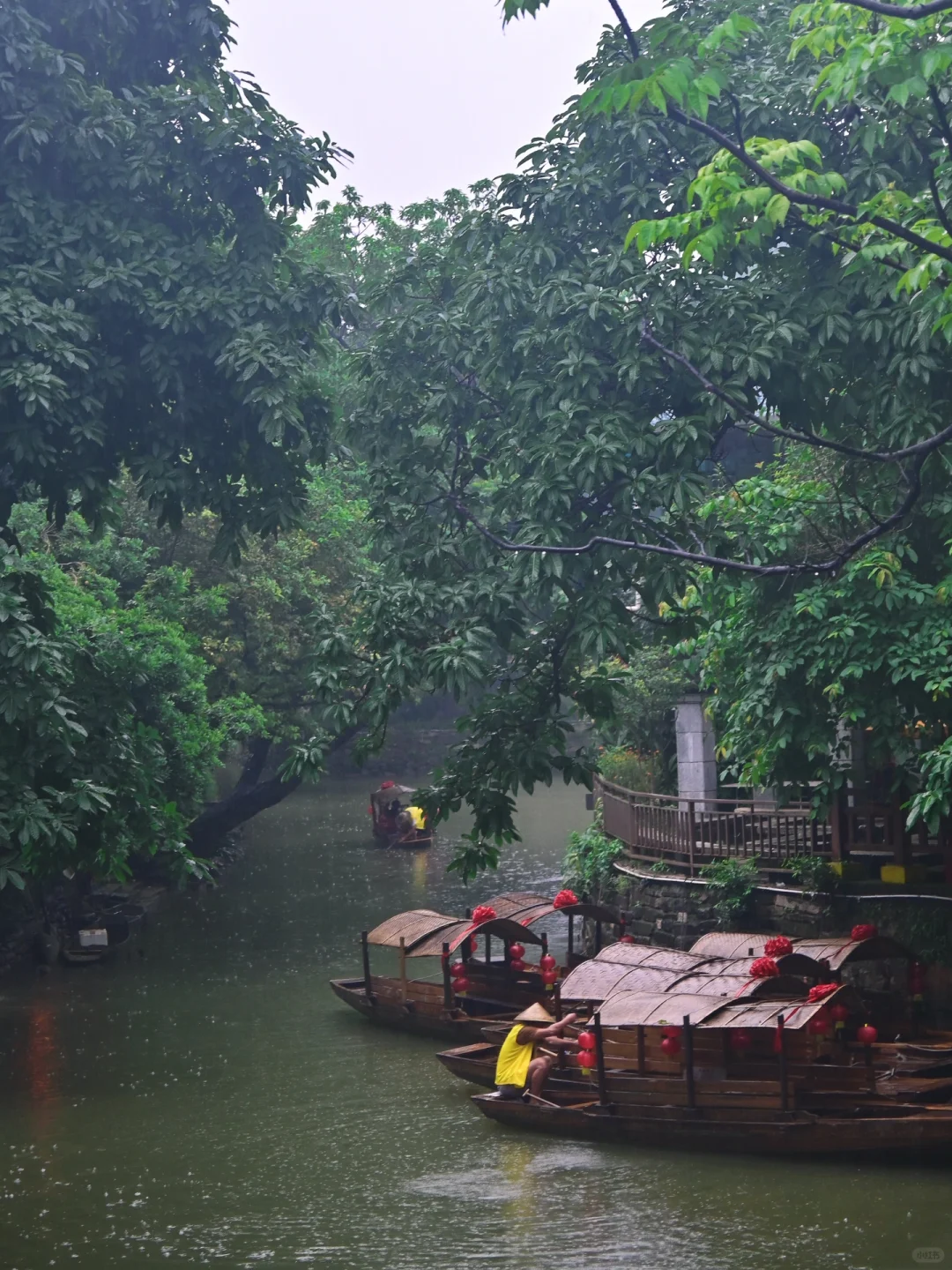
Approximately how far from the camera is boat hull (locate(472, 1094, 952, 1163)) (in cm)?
1003

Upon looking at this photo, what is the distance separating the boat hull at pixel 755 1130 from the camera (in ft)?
32.9

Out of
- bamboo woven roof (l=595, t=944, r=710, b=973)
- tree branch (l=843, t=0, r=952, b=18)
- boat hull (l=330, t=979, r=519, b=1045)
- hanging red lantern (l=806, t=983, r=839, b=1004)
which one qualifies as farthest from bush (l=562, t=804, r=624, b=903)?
tree branch (l=843, t=0, r=952, b=18)

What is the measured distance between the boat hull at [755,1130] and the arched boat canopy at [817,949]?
158 centimetres

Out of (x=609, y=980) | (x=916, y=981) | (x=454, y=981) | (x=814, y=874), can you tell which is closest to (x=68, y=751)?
(x=609, y=980)

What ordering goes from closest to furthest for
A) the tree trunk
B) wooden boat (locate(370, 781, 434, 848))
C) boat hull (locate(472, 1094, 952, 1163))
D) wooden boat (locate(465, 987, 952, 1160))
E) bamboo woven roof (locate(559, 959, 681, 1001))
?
1. boat hull (locate(472, 1094, 952, 1163))
2. wooden boat (locate(465, 987, 952, 1160))
3. bamboo woven roof (locate(559, 959, 681, 1001))
4. the tree trunk
5. wooden boat (locate(370, 781, 434, 848))

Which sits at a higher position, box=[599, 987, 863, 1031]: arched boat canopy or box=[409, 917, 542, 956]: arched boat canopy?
box=[409, 917, 542, 956]: arched boat canopy

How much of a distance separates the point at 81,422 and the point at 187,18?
13.7 feet

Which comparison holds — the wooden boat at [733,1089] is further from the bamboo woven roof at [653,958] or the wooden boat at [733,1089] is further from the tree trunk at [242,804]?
the tree trunk at [242,804]

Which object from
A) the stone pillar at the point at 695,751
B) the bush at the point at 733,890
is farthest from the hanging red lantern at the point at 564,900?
the stone pillar at the point at 695,751

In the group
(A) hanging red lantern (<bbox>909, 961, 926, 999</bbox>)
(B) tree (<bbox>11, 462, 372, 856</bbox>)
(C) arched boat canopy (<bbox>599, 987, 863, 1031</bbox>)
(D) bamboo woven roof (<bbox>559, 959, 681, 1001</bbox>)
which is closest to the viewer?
(C) arched boat canopy (<bbox>599, 987, 863, 1031</bbox>)

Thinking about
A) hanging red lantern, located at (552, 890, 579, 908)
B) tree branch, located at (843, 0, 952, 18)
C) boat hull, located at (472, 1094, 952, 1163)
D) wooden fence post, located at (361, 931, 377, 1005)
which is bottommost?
boat hull, located at (472, 1094, 952, 1163)

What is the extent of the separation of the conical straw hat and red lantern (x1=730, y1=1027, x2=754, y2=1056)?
1.80 metres

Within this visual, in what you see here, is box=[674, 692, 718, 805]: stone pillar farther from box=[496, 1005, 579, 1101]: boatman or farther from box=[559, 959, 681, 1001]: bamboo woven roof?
box=[496, 1005, 579, 1101]: boatman

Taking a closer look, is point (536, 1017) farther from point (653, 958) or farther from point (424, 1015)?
point (424, 1015)
